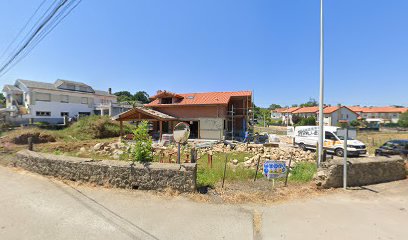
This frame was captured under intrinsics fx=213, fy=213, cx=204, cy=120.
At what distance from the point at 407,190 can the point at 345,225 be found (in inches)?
→ 183

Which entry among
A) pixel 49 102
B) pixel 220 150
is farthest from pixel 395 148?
pixel 49 102

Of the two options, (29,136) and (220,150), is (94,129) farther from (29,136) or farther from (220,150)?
(220,150)

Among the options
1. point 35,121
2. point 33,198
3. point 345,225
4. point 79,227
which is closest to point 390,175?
point 345,225

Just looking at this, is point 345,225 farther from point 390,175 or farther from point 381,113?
point 381,113

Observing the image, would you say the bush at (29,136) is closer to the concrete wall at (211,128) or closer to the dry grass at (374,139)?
the concrete wall at (211,128)

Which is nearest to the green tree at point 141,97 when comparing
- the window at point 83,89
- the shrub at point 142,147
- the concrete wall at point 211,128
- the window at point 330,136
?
the window at point 83,89

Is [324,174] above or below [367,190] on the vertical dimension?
above

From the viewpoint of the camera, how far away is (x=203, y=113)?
84.1ft

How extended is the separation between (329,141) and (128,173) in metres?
15.9

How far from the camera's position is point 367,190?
7.40 meters

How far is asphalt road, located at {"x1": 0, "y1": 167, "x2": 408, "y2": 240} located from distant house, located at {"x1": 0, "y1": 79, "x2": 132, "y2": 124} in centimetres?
3608

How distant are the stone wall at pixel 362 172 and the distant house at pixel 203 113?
16542 mm

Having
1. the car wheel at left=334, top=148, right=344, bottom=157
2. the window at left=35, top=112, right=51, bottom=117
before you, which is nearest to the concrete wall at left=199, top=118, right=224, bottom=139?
the car wheel at left=334, top=148, right=344, bottom=157

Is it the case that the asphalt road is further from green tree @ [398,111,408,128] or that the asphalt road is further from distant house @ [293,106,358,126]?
green tree @ [398,111,408,128]
